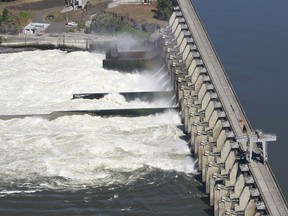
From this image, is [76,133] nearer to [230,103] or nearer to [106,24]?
[230,103]

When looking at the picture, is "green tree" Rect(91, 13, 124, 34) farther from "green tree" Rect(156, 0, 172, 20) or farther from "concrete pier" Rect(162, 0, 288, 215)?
"concrete pier" Rect(162, 0, 288, 215)

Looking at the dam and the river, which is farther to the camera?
the river

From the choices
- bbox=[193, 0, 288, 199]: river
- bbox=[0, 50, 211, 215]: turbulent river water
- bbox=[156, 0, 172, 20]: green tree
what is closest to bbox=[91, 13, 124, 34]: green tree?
bbox=[156, 0, 172, 20]: green tree

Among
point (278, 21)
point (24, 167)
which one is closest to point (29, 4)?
point (278, 21)

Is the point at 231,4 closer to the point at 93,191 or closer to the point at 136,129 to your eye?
the point at 136,129

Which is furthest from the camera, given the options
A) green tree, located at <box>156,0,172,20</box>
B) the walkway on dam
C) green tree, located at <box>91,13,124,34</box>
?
green tree, located at <box>156,0,172,20</box>

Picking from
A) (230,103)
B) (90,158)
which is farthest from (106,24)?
(90,158)
